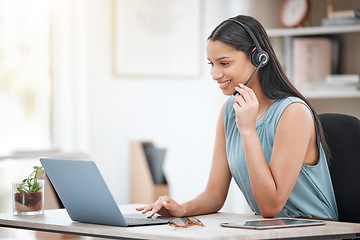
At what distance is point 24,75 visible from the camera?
149 inches

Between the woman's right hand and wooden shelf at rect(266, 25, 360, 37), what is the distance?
2.20 m

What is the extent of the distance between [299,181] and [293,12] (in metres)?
2.20

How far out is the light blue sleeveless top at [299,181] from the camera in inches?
76.7

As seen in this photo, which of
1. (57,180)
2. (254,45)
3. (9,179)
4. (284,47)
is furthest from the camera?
(284,47)

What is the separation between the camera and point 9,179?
3.65 meters

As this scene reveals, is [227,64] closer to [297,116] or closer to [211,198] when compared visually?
[297,116]

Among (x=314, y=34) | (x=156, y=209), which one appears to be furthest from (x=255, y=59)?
(x=314, y=34)

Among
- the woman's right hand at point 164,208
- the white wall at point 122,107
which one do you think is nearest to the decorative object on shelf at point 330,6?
the white wall at point 122,107

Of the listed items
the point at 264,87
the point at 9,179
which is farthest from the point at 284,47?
the point at 264,87

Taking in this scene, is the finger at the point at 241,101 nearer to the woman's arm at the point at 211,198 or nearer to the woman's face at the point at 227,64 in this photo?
the woman's face at the point at 227,64

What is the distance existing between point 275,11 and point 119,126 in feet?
3.93

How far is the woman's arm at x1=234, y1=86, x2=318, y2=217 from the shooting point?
1779mm

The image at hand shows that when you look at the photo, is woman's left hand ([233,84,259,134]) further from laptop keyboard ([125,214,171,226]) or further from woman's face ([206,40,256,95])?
laptop keyboard ([125,214,171,226])

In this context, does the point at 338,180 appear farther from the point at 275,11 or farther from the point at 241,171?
the point at 275,11
